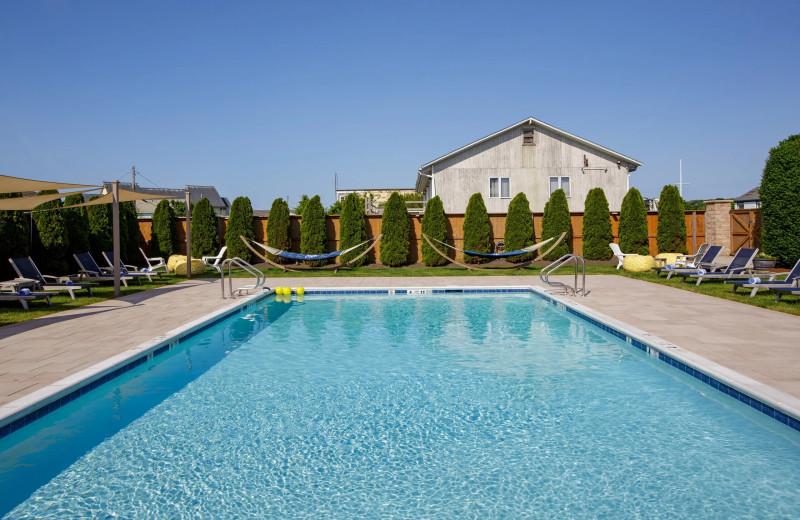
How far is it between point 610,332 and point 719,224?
50.6ft

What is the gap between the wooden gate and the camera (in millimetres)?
18350

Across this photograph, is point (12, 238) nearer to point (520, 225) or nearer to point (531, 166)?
point (520, 225)

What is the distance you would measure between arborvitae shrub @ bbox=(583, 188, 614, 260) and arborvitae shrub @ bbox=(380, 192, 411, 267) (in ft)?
21.0

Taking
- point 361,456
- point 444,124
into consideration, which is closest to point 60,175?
point 444,124

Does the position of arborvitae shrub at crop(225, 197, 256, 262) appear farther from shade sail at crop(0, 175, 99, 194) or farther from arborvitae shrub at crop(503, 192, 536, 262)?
shade sail at crop(0, 175, 99, 194)

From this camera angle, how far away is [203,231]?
1838 cm

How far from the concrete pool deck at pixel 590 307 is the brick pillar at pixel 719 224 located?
9762 millimetres

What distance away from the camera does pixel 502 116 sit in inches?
1053

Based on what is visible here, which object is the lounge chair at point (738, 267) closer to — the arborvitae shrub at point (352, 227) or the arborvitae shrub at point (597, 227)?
the arborvitae shrub at point (597, 227)

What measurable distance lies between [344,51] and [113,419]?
→ 17427mm

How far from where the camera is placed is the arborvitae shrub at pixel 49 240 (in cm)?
1324

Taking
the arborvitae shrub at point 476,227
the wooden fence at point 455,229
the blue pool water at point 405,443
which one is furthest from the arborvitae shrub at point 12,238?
the arborvitae shrub at point 476,227

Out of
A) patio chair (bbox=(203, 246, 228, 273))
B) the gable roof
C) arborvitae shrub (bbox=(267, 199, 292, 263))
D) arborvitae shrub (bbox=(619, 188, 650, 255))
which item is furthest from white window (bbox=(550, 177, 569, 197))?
patio chair (bbox=(203, 246, 228, 273))

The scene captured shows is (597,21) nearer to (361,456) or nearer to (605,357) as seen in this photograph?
(605,357)
